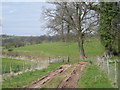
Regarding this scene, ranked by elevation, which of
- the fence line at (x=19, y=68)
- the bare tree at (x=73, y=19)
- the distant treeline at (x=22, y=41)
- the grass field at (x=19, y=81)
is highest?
the bare tree at (x=73, y=19)

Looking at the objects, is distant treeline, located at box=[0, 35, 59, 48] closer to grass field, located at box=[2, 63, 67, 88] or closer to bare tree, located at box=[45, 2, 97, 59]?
bare tree, located at box=[45, 2, 97, 59]

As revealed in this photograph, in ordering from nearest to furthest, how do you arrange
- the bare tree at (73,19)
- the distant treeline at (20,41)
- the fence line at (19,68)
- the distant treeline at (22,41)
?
the fence line at (19,68) < the bare tree at (73,19) < the distant treeline at (20,41) < the distant treeline at (22,41)

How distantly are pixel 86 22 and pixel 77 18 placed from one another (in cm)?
145

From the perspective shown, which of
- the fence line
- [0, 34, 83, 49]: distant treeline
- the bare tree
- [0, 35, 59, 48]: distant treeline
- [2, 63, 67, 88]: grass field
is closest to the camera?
[2, 63, 67, 88]: grass field

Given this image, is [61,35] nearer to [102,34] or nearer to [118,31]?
[102,34]

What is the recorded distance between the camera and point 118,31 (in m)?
36.8

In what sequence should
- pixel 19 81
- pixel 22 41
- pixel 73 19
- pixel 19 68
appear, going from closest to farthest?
pixel 19 81 → pixel 19 68 → pixel 73 19 → pixel 22 41

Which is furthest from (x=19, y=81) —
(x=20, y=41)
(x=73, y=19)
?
(x=20, y=41)

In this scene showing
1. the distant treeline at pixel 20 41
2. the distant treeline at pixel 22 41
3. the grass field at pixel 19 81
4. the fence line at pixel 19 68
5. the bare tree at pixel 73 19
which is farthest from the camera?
the distant treeline at pixel 22 41

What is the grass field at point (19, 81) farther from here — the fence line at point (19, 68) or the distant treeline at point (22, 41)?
the distant treeline at point (22, 41)

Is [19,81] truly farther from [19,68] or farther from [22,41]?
[22,41]

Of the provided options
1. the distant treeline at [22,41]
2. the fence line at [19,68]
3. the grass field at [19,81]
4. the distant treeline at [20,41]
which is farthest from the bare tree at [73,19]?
→ the grass field at [19,81]

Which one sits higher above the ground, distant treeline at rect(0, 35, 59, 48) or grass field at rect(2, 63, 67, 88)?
distant treeline at rect(0, 35, 59, 48)

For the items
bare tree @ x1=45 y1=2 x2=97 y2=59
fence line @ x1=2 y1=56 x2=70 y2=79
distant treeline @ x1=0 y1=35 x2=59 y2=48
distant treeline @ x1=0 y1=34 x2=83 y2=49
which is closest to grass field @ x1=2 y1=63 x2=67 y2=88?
fence line @ x1=2 y1=56 x2=70 y2=79
